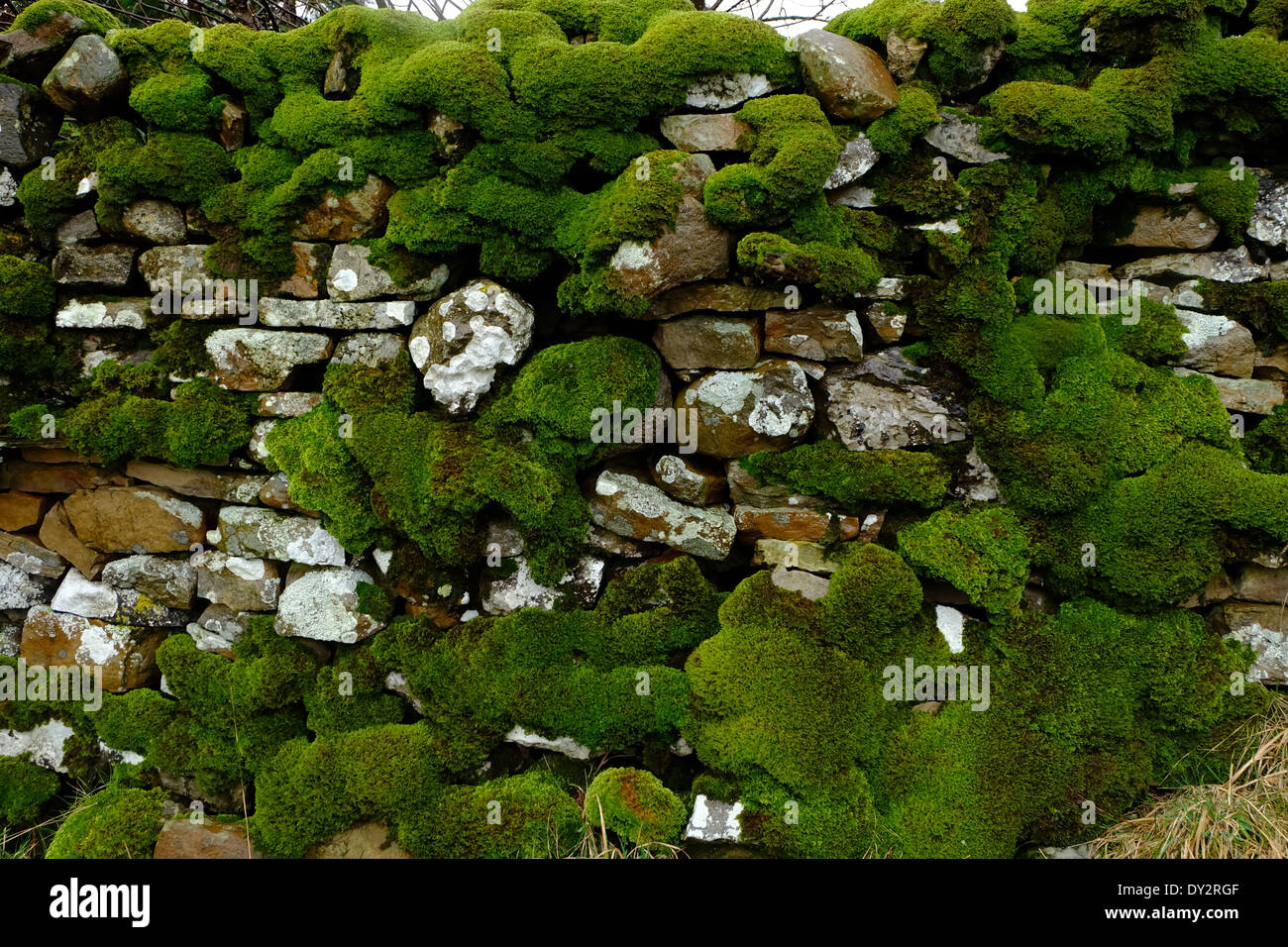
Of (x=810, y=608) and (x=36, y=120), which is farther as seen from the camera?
(x=36, y=120)

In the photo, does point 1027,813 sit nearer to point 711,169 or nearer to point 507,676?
point 507,676

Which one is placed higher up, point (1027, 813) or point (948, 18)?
point (948, 18)

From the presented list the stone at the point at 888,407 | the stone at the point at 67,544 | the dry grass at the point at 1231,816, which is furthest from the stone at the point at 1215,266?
the stone at the point at 67,544

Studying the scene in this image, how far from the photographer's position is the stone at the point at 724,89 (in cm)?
427

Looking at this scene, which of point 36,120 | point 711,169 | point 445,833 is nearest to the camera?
point 445,833

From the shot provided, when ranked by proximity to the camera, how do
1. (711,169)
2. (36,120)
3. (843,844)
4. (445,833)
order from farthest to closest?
(36,120) → (711,169) → (445,833) → (843,844)

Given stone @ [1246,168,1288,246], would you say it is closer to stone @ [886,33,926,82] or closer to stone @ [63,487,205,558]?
stone @ [886,33,926,82]

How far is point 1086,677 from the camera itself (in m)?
4.09

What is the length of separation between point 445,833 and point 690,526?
2.23m

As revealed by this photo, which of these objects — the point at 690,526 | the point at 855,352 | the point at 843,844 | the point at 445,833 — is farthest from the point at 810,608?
the point at 445,833

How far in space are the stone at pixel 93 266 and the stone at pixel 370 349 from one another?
5.21 ft

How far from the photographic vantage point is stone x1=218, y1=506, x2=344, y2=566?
178 inches

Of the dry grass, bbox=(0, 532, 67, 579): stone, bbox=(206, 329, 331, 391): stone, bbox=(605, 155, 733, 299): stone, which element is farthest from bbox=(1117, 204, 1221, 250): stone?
bbox=(0, 532, 67, 579): stone

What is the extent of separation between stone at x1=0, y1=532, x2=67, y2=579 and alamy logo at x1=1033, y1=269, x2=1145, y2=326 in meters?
6.76
